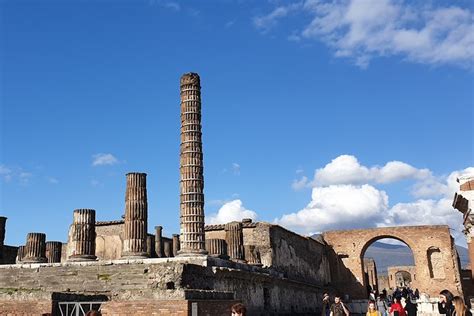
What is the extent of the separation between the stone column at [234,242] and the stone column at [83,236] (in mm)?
4189

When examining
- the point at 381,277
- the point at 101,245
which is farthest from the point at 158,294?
the point at 381,277

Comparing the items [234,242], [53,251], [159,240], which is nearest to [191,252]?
[234,242]

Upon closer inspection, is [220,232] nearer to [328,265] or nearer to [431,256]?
[328,265]

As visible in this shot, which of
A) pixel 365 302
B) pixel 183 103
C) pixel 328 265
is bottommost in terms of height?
pixel 365 302

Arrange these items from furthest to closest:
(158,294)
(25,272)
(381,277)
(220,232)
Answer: (381,277) < (220,232) < (25,272) < (158,294)

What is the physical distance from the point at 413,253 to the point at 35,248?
19.8 m

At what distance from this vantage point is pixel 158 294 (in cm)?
821

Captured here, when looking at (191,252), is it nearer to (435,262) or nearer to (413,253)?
(413,253)

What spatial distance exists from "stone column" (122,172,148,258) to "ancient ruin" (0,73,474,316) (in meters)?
0.03

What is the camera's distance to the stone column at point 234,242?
16.9 m

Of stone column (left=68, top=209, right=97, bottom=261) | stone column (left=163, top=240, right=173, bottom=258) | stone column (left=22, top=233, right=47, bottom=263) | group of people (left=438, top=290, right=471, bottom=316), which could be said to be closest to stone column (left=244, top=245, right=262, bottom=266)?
stone column (left=68, top=209, right=97, bottom=261)

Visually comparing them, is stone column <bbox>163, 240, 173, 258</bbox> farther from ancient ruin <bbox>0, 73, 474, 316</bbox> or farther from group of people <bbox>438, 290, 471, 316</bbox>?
group of people <bbox>438, 290, 471, 316</bbox>

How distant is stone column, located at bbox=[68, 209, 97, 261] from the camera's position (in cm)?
1525

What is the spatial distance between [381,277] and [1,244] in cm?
3186
